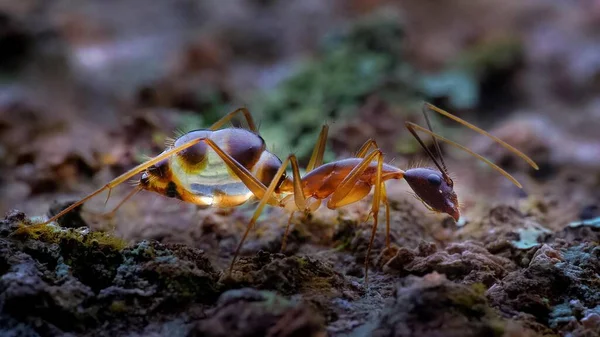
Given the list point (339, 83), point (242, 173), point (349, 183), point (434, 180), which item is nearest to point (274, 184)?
point (242, 173)

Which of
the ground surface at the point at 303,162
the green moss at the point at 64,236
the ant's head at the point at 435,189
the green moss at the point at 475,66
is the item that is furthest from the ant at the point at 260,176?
the green moss at the point at 475,66

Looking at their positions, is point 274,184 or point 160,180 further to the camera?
point 160,180

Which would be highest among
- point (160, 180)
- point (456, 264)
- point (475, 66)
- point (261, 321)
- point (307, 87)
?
point (475, 66)

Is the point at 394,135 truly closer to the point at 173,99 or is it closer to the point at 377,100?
the point at 377,100

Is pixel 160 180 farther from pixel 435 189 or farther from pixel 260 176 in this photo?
pixel 435 189

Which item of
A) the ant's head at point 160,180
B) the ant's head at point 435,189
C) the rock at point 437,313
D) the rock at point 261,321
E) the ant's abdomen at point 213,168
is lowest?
the rock at point 261,321

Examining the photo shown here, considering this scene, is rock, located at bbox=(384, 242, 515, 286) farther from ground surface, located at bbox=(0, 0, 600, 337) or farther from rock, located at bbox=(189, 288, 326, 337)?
rock, located at bbox=(189, 288, 326, 337)

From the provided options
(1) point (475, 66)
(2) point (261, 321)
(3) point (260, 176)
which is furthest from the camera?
(1) point (475, 66)

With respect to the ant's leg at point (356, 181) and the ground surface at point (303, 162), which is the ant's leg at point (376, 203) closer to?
the ant's leg at point (356, 181)

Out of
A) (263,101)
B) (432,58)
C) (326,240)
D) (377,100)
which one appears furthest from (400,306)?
(432,58)
